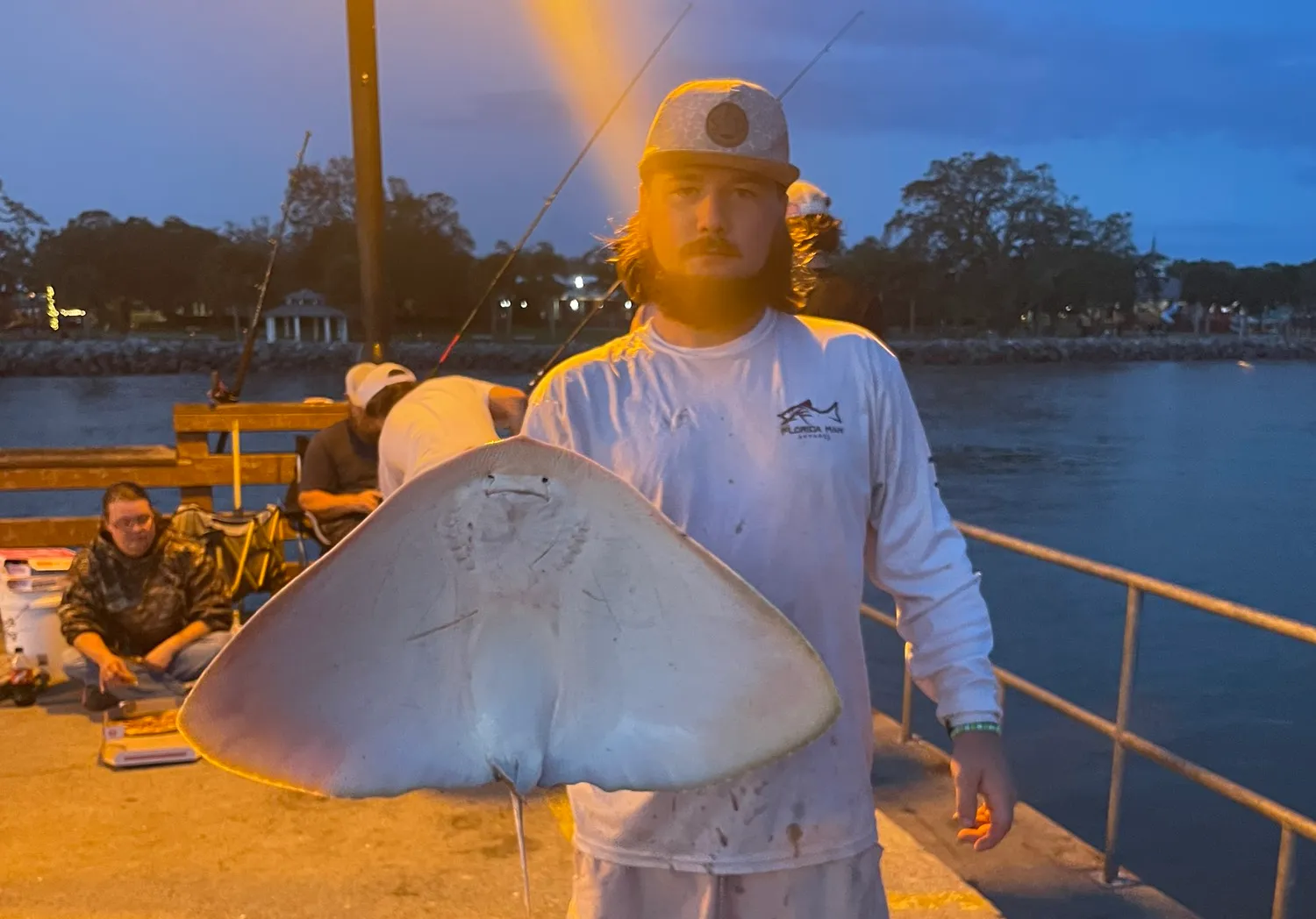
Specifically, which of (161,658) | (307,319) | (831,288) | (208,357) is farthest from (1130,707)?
(307,319)

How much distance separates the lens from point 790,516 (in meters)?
1.43

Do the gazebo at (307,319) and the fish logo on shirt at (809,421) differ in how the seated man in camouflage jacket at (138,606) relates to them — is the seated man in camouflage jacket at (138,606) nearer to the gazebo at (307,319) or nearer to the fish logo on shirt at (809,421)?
the fish logo on shirt at (809,421)

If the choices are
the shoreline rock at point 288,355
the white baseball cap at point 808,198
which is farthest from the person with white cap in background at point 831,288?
the shoreline rock at point 288,355

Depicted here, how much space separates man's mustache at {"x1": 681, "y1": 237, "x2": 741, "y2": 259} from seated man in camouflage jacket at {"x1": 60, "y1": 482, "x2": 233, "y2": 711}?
3.66 m

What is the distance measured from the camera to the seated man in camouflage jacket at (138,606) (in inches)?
174

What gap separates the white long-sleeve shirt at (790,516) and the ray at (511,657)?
190 millimetres

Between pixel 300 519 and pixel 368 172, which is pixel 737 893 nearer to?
pixel 300 519

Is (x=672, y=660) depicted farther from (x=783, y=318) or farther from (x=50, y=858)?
(x=50, y=858)

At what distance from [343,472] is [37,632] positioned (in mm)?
1532

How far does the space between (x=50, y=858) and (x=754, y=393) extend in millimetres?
2916

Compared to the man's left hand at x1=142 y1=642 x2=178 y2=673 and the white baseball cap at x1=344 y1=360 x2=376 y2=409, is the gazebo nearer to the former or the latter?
the white baseball cap at x1=344 y1=360 x2=376 y2=409

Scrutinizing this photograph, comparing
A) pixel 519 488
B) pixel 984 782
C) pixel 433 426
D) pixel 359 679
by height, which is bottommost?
pixel 984 782

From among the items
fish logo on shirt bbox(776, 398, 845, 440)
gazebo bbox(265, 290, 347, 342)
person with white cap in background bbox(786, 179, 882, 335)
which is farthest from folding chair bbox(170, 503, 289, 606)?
gazebo bbox(265, 290, 347, 342)

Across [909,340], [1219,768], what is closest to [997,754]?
Answer: [1219,768]
